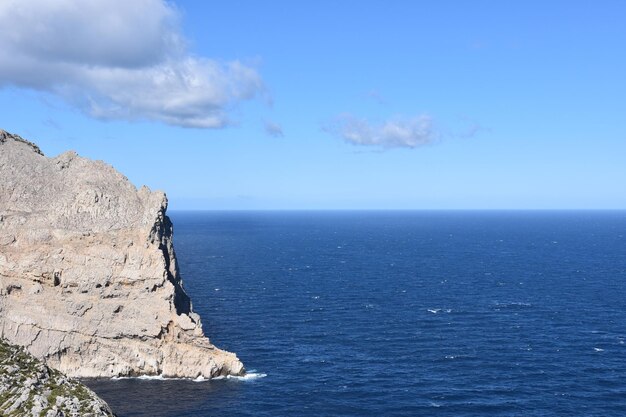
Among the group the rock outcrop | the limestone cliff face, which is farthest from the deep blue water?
the rock outcrop

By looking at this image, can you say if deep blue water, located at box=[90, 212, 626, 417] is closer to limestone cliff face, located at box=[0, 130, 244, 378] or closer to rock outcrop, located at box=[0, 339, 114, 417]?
limestone cliff face, located at box=[0, 130, 244, 378]

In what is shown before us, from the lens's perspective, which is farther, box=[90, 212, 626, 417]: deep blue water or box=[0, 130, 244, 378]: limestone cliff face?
box=[0, 130, 244, 378]: limestone cliff face

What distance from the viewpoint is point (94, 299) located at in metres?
91.4

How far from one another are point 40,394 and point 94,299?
39.1 m

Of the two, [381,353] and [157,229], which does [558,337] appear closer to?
[381,353]

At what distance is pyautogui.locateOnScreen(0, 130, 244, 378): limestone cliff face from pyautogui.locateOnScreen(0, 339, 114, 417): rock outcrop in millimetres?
28048

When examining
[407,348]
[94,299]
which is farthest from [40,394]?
[407,348]

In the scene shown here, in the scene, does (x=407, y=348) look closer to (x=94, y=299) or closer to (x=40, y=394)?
(x=94, y=299)

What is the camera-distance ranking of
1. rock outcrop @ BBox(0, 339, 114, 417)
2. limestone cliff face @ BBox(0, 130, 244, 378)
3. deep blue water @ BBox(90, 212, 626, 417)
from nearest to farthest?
rock outcrop @ BBox(0, 339, 114, 417) → deep blue water @ BBox(90, 212, 626, 417) → limestone cliff face @ BBox(0, 130, 244, 378)

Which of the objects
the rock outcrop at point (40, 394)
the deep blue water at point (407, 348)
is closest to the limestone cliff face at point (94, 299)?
the deep blue water at point (407, 348)

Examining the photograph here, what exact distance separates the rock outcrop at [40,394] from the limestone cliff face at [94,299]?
92.0 feet

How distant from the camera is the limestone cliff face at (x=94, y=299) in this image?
8950 centimetres

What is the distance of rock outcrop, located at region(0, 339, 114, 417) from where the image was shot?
167 feet

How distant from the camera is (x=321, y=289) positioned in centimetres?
15325
